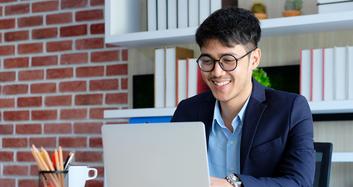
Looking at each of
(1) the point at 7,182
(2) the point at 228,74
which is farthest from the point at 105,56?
(2) the point at 228,74

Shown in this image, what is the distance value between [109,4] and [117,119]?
2.09 feet

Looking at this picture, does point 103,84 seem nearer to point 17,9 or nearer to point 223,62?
point 17,9

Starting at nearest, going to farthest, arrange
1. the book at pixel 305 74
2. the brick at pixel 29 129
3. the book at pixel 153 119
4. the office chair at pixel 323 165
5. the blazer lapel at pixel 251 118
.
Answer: the blazer lapel at pixel 251 118 < the office chair at pixel 323 165 < the book at pixel 305 74 < the book at pixel 153 119 < the brick at pixel 29 129

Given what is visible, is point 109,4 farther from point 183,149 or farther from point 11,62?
point 183,149

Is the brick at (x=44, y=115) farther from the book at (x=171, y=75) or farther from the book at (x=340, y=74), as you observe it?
the book at (x=340, y=74)

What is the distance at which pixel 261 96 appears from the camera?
1.73 m

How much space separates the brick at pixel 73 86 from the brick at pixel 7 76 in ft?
1.07

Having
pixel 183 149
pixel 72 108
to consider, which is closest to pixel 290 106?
pixel 183 149

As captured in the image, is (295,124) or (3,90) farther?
(3,90)

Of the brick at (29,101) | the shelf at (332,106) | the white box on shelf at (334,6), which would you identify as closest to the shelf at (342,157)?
the shelf at (332,106)

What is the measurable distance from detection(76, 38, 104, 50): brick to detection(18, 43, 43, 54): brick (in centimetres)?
25

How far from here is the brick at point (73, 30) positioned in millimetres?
3217

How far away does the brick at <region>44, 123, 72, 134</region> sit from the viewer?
10.7ft

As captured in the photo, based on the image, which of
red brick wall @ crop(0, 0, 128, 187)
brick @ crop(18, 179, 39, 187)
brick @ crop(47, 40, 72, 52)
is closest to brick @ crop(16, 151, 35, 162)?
red brick wall @ crop(0, 0, 128, 187)
